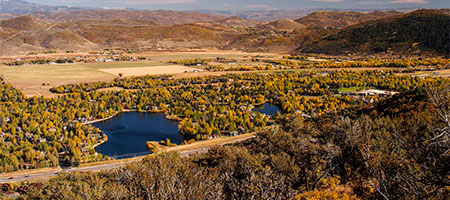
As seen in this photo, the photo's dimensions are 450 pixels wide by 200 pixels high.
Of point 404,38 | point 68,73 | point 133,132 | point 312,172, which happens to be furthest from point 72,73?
point 404,38

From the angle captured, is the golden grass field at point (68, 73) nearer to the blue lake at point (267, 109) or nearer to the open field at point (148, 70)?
the open field at point (148, 70)

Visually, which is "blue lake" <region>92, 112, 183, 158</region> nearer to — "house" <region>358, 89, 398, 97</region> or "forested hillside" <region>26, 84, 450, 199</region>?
"forested hillside" <region>26, 84, 450, 199</region>

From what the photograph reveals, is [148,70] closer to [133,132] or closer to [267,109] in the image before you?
[267,109]

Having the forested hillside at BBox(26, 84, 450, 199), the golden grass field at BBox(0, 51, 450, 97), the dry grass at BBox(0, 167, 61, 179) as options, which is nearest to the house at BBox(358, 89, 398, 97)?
the golden grass field at BBox(0, 51, 450, 97)

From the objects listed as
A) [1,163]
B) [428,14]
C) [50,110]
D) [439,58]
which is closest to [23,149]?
[1,163]

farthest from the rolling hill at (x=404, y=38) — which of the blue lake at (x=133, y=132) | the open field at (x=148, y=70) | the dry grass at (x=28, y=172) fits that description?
the dry grass at (x=28, y=172)

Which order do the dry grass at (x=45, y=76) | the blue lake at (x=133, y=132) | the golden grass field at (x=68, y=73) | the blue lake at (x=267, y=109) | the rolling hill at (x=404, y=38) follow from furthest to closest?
the rolling hill at (x=404, y=38), the golden grass field at (x=68, y=73), the dry grass at (x=45, y=76), the blue lake at (x=267, y=109), the blue lake at (x=133, y=132)
